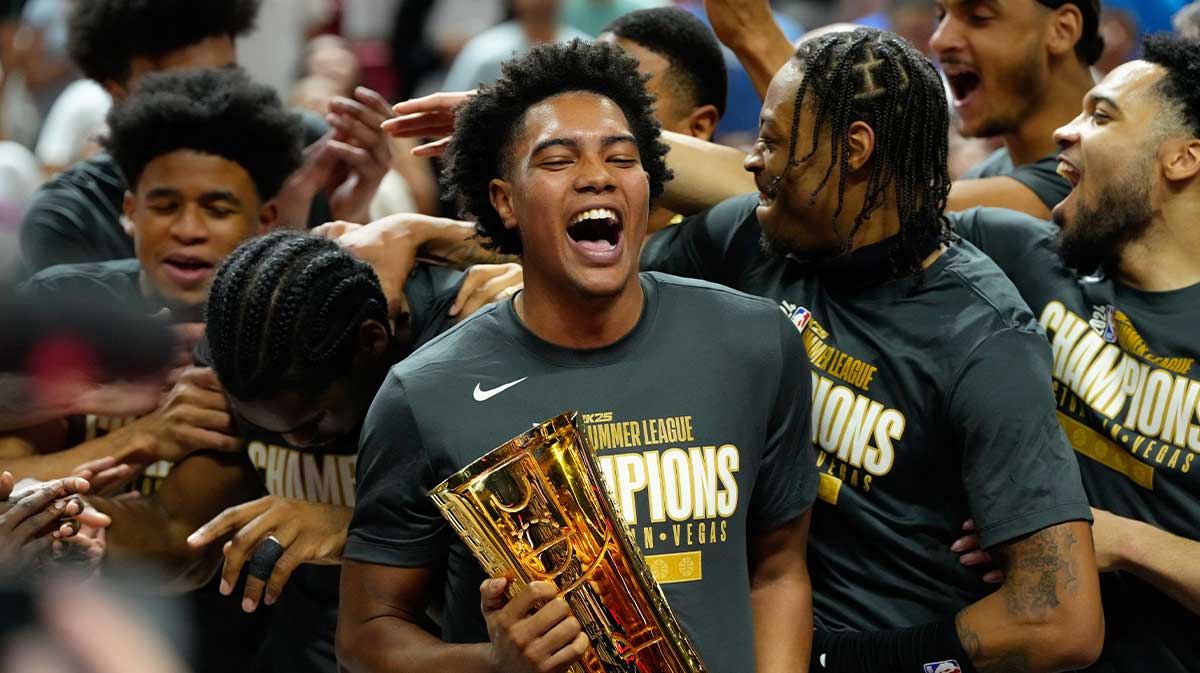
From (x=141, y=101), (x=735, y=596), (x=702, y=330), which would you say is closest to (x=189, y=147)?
(x=141, y=101)

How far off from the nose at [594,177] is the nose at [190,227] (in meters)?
1.57

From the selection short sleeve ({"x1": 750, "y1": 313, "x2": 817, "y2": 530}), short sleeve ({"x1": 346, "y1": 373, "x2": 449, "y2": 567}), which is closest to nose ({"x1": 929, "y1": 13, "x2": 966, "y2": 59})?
short sleeve ({"x1": 750, "y1": 313, "x2": 817, "y2": 530})

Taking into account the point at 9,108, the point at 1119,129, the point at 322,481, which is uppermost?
the point at 1119,129

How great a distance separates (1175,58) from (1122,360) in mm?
718

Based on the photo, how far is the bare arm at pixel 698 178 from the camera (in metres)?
3.81

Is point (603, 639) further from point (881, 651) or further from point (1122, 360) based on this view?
point (1122, 360)

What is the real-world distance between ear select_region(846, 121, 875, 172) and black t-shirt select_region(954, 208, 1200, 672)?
568mm

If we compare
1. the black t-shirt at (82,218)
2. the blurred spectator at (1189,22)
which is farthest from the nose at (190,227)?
the blurred spectator at (1189,22)

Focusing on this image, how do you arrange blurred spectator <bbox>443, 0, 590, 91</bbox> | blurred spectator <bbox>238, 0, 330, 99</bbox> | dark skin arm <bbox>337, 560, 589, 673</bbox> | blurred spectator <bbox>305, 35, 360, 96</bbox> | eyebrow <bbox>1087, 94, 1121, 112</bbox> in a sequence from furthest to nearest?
blurred spectator <bbox>238, 0, 330, 99</bbox> < blurred spectator <bbox>305, 35, 360, 96</bbox> < blurred spectator <bbox>443, 0, 590, 91</bbox> < eyebrow <bbox>1087, 94, 1121, 112</bbox> < dark skin arm <bbox>337, 560, 589, 673</bbox>

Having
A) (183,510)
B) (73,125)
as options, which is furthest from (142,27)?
(183,510)

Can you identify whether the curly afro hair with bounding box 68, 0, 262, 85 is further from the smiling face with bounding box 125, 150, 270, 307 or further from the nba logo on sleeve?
the nba logo on sleeve

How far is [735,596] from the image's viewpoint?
294 centimetres

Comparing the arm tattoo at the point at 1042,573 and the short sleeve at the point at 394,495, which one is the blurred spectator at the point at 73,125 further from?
the arm tattoo at the point at 1042,573

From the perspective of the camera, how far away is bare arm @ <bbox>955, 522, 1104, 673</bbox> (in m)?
3.02
